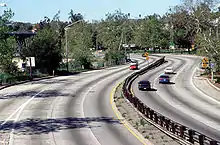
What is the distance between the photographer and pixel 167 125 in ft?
87.5

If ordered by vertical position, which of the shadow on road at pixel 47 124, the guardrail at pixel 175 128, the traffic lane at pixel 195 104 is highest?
the guardrail at pixel 175 128

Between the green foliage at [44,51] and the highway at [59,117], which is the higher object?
the green foliage at [44,51]

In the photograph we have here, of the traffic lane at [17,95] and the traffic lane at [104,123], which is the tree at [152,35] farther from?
the traffic lane at [104,123]

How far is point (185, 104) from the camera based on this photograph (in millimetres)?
45656

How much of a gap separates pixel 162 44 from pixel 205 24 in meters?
43.5

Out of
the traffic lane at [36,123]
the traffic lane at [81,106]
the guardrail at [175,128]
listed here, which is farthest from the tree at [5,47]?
the guardrail at [175,128]

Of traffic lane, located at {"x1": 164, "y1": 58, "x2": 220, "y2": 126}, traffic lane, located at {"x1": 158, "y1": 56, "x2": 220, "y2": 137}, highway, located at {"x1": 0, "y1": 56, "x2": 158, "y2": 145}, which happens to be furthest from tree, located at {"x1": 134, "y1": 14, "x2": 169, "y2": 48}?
highway, located at {"x1": 0, "y1": 56, "x2": 158, "y2": 145}

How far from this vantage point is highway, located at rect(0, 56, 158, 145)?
86.0 feet

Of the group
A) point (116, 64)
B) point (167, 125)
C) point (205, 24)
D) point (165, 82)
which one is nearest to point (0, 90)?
point (165, 82)

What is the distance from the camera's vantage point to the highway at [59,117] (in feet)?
86.0

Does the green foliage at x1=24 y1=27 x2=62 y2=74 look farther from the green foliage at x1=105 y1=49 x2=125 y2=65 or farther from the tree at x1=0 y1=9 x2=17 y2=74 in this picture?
the green foliage at x1=105 y1=49 x2=125 y2=65

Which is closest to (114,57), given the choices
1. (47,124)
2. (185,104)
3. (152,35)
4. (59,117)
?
(152,35)

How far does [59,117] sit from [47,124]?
10.1 feet

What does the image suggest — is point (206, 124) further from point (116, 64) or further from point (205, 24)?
point (205, 24)
